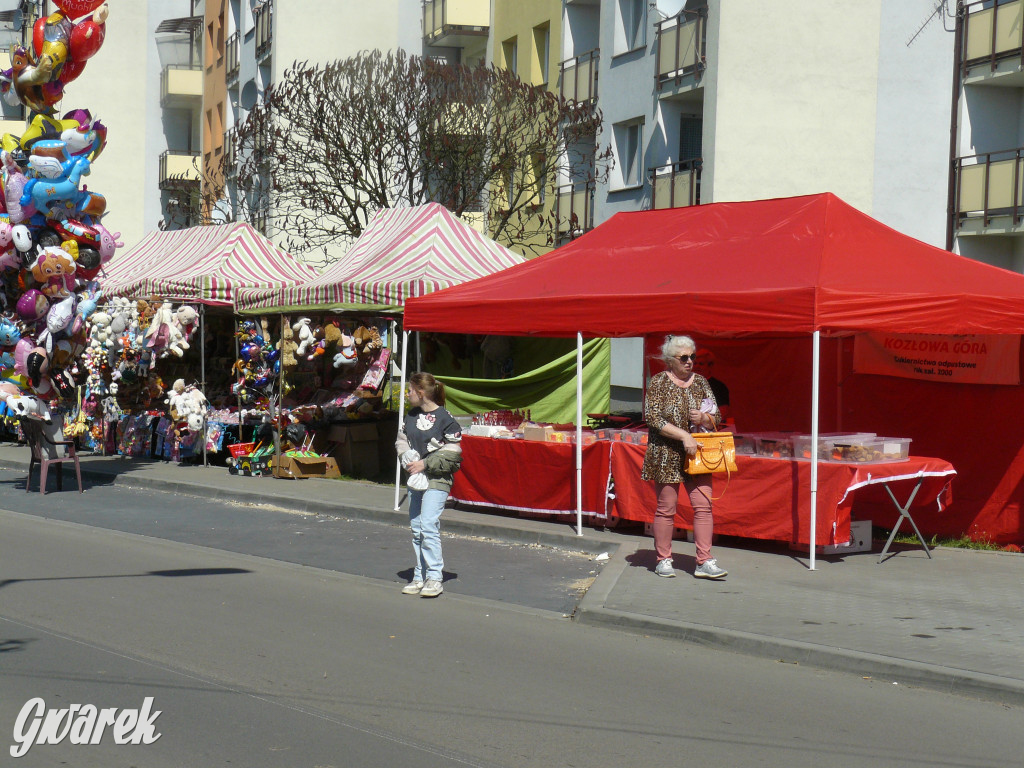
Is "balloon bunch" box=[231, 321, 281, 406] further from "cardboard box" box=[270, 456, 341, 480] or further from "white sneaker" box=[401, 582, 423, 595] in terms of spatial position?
"white sneaker" box=[401, 582, 423, 595]

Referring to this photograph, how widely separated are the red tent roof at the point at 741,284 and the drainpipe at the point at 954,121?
13040 mm

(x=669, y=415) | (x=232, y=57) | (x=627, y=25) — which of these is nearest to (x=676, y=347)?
(x=669, y=415)

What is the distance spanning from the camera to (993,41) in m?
23.8

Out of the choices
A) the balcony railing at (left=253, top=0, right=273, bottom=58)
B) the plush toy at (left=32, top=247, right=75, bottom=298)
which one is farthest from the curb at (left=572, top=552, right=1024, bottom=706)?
the balcony railing at (left=253, top=0, right=273, bottom=58)

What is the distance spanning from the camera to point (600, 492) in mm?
12602

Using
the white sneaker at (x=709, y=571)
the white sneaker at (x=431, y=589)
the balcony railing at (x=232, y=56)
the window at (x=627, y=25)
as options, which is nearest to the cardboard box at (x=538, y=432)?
the white sneaker at (x=709, y=571)

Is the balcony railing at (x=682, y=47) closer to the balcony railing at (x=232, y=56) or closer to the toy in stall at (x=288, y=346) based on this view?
the toy in stall at (x=288, y=346)

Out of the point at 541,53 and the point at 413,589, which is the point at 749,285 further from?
the point at 541,53

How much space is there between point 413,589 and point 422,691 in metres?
3.01

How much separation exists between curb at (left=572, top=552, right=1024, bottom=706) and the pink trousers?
3.38ft

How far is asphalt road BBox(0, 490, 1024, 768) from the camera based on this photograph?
5.65m

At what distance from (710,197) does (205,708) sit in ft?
65.4

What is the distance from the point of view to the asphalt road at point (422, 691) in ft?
18.5

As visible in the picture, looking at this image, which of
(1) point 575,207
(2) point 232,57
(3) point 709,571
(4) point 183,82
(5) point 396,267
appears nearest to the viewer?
(3) point 709,571
